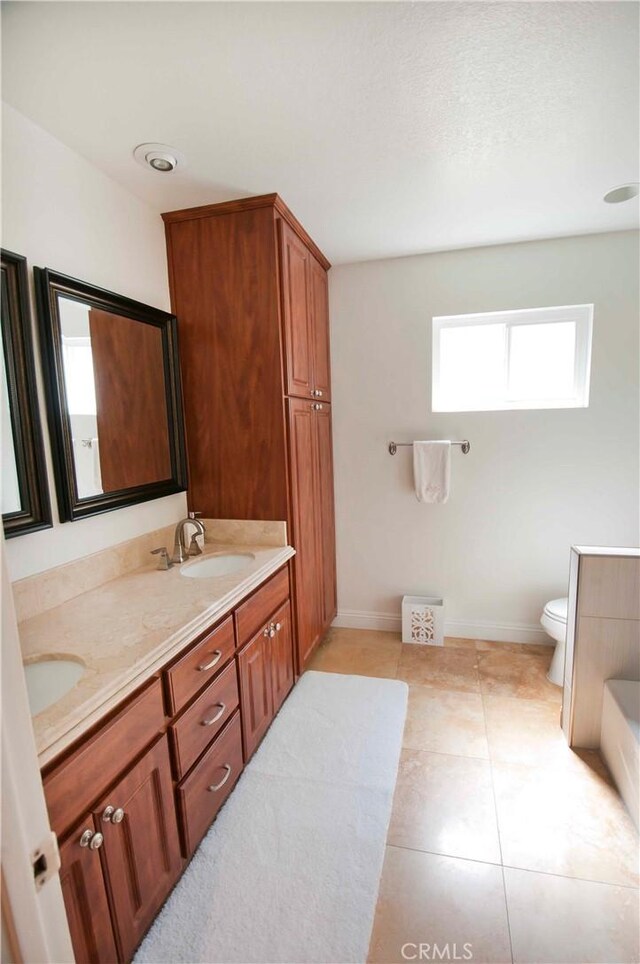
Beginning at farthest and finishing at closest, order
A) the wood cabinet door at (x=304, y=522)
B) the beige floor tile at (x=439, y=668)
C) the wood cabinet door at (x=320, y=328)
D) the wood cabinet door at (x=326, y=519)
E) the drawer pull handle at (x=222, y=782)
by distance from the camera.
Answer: the wood cabinet door at (x=326, y=519) < the wood cabinet door at (x=320, y=328) < the beige floor tile at (x=439, y=668) < the wood cabinet door at (x=304, y=522) < the drawer pull handle at (x=222, y=782)

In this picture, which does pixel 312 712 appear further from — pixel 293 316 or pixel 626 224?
pixel 626 224

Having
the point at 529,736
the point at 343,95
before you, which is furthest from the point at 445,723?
the point at 343,95

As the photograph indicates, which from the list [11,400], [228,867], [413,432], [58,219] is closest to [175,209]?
[58,219]

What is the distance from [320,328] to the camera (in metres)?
2.64

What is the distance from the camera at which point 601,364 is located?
2.46 meters

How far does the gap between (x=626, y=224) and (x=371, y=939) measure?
10.5 ft

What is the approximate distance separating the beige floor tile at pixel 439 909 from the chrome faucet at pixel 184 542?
52.9 inches

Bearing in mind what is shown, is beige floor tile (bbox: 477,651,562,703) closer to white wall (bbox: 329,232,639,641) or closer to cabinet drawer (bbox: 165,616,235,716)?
white wall (bbox: 329,232,639,641)

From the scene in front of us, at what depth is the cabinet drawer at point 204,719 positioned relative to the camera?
1.31 m

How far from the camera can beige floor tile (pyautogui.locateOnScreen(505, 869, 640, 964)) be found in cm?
117

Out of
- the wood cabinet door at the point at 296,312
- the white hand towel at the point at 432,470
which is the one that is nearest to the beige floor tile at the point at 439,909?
the white hand towel at the point at 432,470

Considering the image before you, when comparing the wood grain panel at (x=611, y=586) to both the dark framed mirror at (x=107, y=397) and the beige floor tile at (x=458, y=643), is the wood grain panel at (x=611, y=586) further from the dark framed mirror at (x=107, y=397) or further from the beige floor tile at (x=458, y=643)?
the dark framed mirror at (x=107, y=397)

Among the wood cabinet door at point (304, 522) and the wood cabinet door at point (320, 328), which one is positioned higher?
the wood cabinet door at point (320, 328)

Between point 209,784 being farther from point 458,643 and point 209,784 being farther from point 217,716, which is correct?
point 458,643
